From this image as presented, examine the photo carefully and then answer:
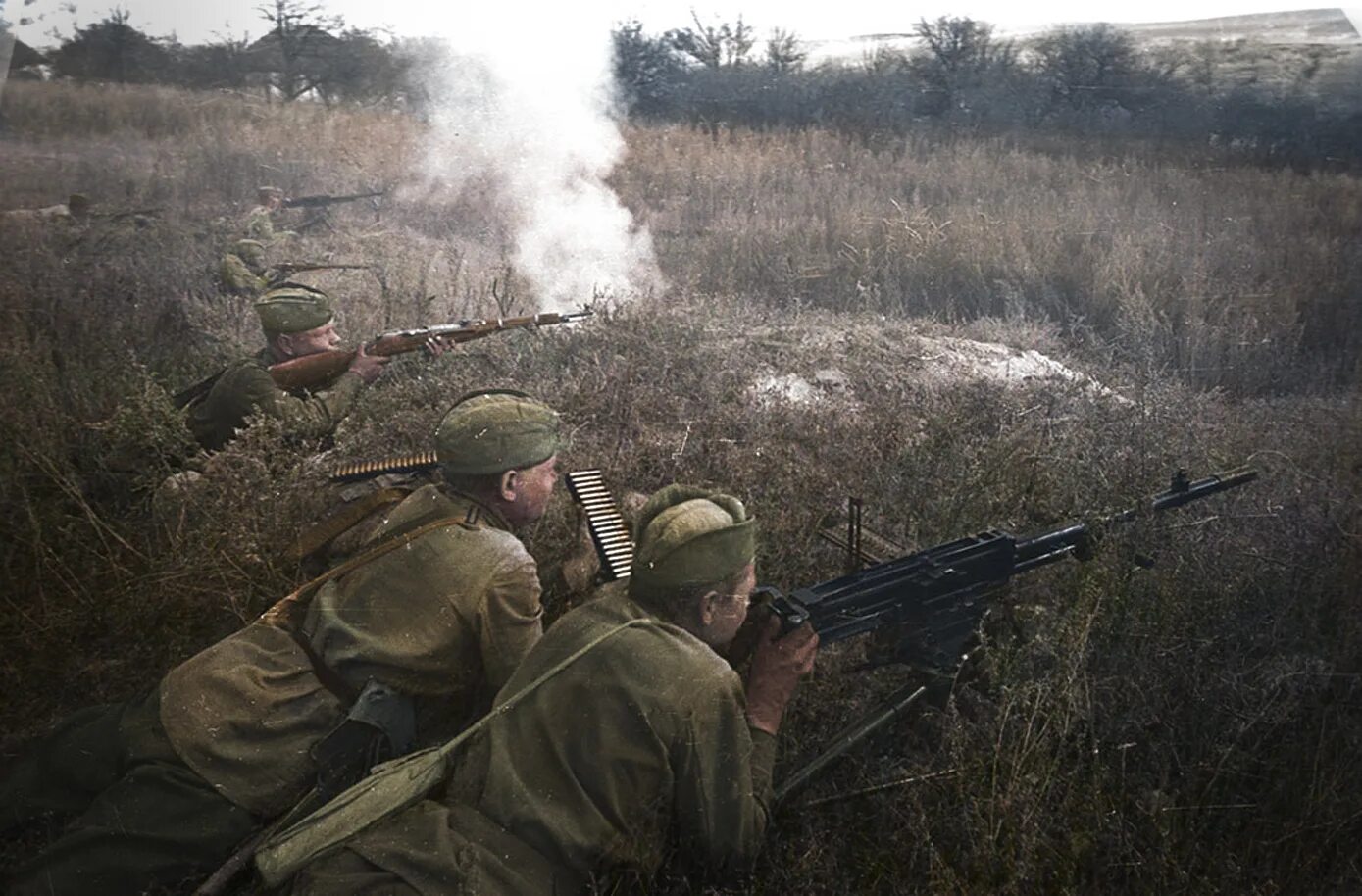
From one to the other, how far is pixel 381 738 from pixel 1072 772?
1.78 meters

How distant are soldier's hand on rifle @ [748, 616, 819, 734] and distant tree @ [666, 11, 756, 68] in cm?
273

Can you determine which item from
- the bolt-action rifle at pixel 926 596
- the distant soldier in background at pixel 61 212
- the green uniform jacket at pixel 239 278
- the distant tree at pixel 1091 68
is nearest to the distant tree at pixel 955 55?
the distant tree at pixel 1091 68

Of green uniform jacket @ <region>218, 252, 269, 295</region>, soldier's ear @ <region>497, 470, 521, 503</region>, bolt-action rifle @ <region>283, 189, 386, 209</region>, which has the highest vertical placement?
bolt-action rifle @ <region>283, 189, 386, 209</region>

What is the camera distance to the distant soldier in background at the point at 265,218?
3969 millimetres

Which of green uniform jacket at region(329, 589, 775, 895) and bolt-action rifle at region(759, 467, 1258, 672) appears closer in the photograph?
green uniform jacket at region(329, 589, 775, 895)

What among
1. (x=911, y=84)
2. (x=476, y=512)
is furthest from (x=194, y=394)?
(x=911, y=84)

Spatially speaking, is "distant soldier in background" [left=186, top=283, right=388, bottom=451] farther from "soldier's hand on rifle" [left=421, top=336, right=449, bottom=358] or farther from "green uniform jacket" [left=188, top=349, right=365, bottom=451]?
"soldier's hand on rifle" [left=421, top=336, right=449, bottom=358]

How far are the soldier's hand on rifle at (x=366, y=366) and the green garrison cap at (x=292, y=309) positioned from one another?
249 millimetres

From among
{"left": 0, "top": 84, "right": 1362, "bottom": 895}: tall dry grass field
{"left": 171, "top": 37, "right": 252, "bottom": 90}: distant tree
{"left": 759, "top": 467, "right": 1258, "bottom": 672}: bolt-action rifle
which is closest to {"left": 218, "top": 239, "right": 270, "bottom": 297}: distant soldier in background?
{"left": 0, "top": 84, "right": 1362, "bottom": 895}: tall dry grass field

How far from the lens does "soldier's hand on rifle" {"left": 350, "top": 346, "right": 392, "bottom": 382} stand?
3832mm

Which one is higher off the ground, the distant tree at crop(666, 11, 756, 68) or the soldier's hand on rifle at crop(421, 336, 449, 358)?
the distant tree at crop(666, 11, 756, 68)

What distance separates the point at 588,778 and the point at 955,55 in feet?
12.5

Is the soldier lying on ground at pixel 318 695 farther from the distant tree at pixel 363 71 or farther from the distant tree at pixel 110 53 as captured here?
the distant tree at pixel 110 53

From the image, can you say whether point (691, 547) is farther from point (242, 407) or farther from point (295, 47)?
point (295, 47)
